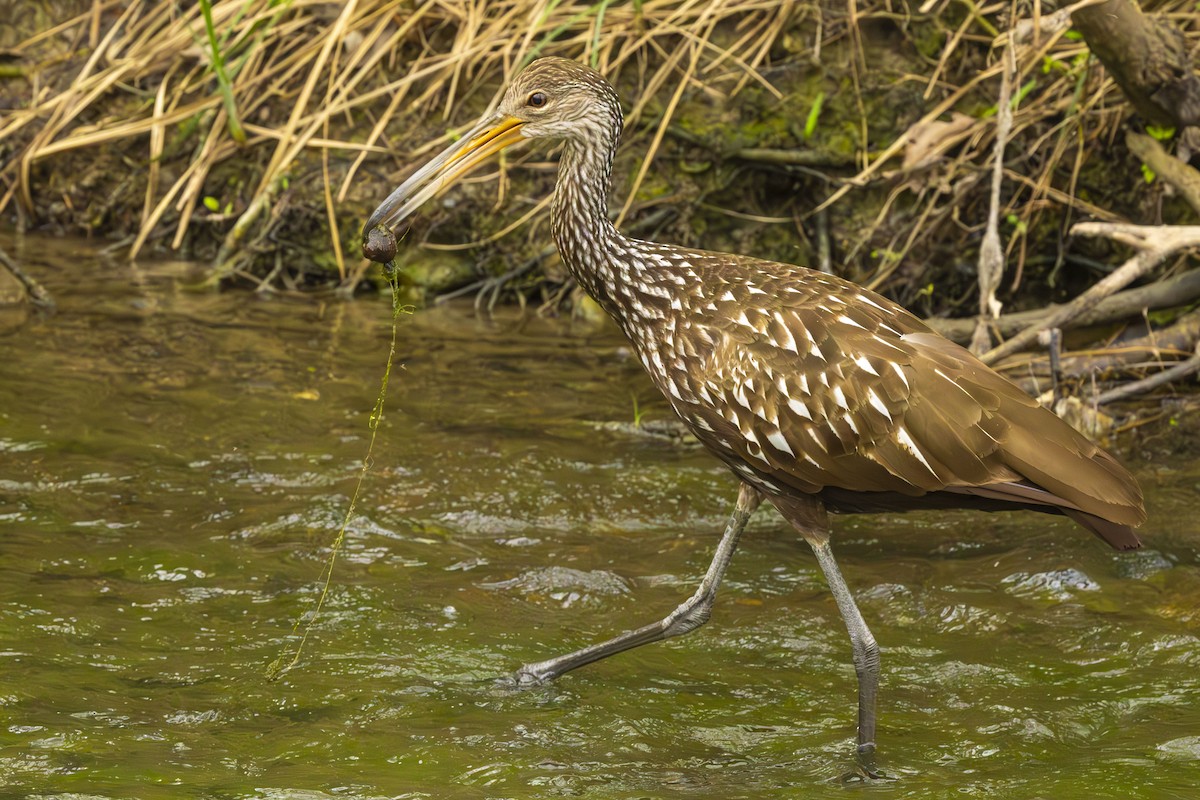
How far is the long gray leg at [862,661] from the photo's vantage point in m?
4.10

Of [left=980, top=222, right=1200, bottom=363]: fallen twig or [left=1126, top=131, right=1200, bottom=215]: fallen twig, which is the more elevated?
[left=1126, top=131, right=1200, bottom=215]: fallen twig

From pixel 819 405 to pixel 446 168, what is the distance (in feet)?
4.71

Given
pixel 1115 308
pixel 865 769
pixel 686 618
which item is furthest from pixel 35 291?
pixel 865 769

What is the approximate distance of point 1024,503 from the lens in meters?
4.17

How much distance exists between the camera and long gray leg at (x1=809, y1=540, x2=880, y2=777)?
4098 millimetres

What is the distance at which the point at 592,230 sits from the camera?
4832 mm

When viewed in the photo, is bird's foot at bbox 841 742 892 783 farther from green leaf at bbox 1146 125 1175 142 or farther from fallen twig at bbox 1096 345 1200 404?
green leaf at bbox 1146 125 1175 142

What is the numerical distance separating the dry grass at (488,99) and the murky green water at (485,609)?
163cm

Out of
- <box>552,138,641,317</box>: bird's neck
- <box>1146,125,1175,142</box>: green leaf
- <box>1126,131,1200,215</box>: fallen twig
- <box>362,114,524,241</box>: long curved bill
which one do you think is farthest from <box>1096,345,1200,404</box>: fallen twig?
<box>362,114,524,241</box>: long curved bill

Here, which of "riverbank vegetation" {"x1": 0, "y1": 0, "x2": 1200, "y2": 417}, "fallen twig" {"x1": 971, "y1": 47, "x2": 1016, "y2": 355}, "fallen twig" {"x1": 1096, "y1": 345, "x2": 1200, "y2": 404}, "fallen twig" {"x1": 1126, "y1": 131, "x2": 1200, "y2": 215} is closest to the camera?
"fallen twig" {"x1": 971, "y1": 47, "x2": 1016, "y2": 355}

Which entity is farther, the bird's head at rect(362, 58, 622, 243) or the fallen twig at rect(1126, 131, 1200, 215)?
the fallen twig at rect(1126, 131, 1200, 215)

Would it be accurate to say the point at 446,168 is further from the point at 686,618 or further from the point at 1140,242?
the point at 1140,242

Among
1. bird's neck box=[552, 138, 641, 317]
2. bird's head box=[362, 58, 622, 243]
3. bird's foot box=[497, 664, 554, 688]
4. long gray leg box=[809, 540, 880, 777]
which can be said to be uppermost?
bird's head box=[362, 58, 622, 243]

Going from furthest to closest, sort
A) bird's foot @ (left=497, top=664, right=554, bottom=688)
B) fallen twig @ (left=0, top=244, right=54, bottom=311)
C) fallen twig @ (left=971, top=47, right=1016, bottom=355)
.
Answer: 1. fallen twig @ (left=0, top=244, right=54, bottom=311)
2. fallen twig @ (left=971, top=47, right=1016, bottom=355)
3. bird's foot @ (left=497, top=664, right=554, bottom=688)
